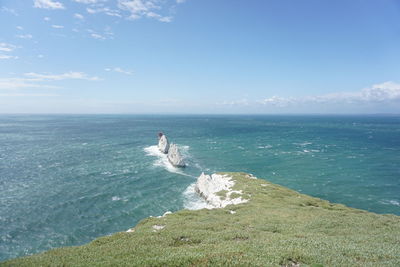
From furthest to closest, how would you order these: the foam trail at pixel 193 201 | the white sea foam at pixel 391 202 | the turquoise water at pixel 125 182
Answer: the white sea foam at pixel 391 202, the foam trail at pixel 193 201, the turquoise water at pixel 125 182

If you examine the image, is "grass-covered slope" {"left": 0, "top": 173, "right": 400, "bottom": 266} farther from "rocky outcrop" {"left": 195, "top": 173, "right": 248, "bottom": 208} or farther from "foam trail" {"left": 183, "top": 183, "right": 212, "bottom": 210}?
"foam trail" {"left": 183, "top": 183, "right": 212, "bottom": 210}

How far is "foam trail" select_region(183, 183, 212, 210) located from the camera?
4403 cm

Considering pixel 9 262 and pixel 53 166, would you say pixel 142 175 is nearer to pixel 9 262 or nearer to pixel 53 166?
pixel 53 166

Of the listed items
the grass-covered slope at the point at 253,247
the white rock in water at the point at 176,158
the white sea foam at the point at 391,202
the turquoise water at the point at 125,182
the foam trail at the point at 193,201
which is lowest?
the white sea foam at the point at 391,202

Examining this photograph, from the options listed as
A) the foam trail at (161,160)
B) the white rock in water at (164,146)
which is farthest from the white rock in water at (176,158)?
the white rock in water at (164,146)

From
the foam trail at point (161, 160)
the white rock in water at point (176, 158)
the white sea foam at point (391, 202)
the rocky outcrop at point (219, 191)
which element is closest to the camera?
the rocky outcrop at point (219, 191)

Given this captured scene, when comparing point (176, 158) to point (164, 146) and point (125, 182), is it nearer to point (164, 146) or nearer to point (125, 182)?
point (125, 182)

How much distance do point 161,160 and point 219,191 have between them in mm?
36105

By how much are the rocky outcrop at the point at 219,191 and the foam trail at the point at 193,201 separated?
94 cm

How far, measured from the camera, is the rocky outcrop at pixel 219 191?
4241 centimetres

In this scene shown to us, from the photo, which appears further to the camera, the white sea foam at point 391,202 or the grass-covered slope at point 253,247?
the white sea foam at point 391,202

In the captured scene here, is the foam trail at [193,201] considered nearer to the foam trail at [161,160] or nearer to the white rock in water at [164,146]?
the foam trail at [161,160]

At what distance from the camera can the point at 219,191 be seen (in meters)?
47.2

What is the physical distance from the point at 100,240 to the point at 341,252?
19.0m
